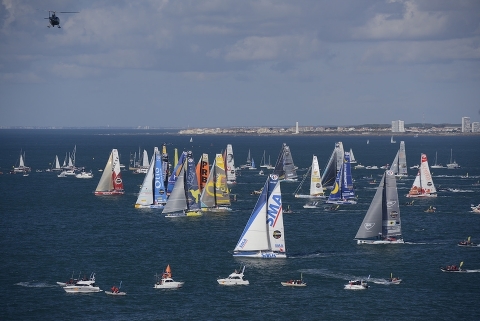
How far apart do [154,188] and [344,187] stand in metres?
28.1

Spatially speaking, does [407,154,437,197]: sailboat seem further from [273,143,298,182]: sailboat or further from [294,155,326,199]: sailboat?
[273,143,298,182]: sailboat

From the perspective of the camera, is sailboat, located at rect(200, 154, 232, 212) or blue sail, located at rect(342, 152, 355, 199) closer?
sailboat, located at rect(200, 154, 232, 212)

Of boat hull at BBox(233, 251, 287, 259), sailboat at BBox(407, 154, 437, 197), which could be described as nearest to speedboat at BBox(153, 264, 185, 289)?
boat hull at BBox(233, 251, 287, 259)

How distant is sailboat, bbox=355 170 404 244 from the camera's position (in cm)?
8894

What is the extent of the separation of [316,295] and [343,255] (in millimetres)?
15923

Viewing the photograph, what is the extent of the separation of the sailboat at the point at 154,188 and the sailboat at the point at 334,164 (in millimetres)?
34735

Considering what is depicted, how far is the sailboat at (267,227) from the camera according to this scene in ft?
263

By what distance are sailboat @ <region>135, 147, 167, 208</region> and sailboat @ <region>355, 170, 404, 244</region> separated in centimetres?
3854

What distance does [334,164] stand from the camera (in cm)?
14488

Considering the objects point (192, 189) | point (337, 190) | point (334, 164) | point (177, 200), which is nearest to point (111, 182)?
point (177, 200)

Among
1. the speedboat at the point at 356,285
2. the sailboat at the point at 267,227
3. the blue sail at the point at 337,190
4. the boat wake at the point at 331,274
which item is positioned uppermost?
the blue sail at the point at 337,190

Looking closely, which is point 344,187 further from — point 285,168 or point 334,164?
point 285,168

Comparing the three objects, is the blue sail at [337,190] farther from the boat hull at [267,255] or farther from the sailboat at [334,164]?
the boat hull at [267,255]

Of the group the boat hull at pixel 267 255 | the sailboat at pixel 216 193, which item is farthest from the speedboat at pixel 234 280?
the sailboat at pixel 216 193
